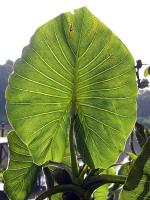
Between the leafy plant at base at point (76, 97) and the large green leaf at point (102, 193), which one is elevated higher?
the leafy plant at base at point (76, 97)

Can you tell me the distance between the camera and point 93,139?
0.49m

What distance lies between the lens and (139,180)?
37 centimetres

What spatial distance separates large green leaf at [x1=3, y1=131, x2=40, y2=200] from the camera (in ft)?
1.79

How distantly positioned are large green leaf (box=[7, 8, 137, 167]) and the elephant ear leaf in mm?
101

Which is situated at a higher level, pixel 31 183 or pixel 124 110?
pixel 124 110

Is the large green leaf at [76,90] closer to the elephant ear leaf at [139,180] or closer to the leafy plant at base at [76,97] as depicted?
the leafy plant at base at [76,97]

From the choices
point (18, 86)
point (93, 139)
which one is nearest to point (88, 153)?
point (93, 139)

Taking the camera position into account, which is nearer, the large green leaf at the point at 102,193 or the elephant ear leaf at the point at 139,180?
the elephant ear leaf at the point at 139,180

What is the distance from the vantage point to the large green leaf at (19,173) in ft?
1.79

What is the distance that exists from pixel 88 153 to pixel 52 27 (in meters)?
0.16

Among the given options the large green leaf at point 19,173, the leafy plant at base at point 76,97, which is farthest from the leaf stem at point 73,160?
the large green leaf at point 19,173

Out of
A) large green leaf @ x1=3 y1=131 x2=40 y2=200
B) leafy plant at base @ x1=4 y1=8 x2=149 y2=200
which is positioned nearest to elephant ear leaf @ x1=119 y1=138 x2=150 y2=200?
leafy plant at base @ x1=4 y1=8 x2=149 y2=200

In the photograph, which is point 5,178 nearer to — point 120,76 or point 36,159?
point 36,159

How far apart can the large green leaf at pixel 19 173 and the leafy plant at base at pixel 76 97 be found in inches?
2.4
